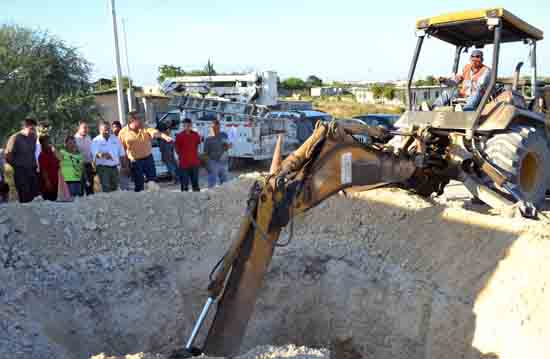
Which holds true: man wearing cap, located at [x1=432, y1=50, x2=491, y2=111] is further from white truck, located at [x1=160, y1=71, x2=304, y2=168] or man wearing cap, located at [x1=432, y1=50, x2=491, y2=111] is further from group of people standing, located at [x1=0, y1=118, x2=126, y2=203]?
white truck, located at [x1=160, y1=71, x2=304, y2=168]

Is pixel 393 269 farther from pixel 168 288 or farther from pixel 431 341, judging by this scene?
pixel 168 288

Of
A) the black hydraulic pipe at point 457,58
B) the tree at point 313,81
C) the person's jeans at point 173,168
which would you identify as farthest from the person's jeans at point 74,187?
the tree at point 313,81

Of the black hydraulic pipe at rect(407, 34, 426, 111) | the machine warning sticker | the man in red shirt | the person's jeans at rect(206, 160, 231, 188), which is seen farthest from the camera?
the person's jeans at rect(206, 160, 231, 188)

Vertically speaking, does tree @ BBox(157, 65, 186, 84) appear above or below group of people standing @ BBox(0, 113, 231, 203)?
above

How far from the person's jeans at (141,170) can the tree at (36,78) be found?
7.08 m

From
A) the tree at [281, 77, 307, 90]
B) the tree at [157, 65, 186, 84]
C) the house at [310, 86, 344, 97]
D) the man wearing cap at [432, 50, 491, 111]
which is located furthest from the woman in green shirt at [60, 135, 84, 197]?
the tree at [281, 77, 307, 90]

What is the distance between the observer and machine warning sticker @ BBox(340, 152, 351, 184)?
150 inches

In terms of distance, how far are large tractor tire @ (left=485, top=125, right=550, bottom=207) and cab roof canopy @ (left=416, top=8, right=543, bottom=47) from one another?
1.22 metres

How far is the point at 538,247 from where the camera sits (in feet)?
13.7

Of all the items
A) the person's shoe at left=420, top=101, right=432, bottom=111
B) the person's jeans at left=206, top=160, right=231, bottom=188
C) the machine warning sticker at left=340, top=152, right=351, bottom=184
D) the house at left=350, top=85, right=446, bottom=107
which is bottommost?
the person's jeans at left=206, top=160, right=231, bottom=188

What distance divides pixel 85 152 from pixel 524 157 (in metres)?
6.18

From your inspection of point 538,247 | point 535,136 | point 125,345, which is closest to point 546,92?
point 535,136

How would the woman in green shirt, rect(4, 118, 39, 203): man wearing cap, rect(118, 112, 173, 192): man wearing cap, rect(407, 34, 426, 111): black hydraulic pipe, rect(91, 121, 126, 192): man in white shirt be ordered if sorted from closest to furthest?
rect(407, 34, 426, 111): black hydraulic pipe → rect(4, 118, 39, 203): man wearing cap → the woman in green shirt → rect(91, 121, 126, 192): man in white shirt → rect(118, 112, 173, 192): man wearing cap

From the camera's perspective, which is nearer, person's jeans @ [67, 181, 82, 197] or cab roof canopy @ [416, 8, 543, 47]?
cab roof canopy @ [416, 8, 543, 47]
